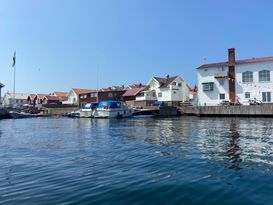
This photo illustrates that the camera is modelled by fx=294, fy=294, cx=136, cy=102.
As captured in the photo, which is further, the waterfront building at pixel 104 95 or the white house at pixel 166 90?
the waterfront building at pixel 104 95

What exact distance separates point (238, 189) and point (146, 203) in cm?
296

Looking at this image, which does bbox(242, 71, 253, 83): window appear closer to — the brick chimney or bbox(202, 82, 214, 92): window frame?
the brick chimney

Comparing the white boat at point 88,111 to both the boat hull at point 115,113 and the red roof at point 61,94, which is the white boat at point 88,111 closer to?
the boat hull at point 115,113

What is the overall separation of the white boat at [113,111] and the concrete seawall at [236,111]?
13137 millimetres

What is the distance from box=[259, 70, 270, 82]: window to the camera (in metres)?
56.4

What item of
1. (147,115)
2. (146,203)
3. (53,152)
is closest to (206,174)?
(146,203)

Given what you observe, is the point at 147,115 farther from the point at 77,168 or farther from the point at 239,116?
the point at 77,168

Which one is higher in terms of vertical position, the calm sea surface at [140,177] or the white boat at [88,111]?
the white boat at [88,111]

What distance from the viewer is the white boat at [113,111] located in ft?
194

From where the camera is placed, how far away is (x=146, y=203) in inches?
299

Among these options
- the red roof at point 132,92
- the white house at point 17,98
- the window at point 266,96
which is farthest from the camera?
the white house at point 17,98

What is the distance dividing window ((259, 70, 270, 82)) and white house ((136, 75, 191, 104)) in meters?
25.9

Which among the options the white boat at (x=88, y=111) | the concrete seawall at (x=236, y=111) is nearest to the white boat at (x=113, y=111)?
the white boat at (x=88, y=111)

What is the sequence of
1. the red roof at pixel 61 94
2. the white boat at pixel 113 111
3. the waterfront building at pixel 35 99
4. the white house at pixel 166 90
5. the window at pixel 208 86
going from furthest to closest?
1. the red roof at pixel 61 94
2. the waterfront building at pixel 35 99
3. the white house at pixel 166 90
4. the window at pixel 208 86
5. the white boat at pixel 113 111
